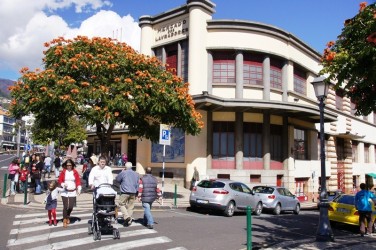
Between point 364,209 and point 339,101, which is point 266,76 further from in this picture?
point 364,209

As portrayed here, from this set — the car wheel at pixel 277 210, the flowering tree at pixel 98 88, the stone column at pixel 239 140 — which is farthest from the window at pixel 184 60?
the car wheel at pixel 277 210

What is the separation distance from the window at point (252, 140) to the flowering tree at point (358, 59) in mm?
15433

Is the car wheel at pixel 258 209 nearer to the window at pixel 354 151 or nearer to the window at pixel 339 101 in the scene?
the window at pixel 339 101

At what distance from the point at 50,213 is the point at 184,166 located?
1340 centimetres

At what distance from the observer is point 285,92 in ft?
86.8

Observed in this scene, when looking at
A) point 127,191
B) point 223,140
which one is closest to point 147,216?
point 127,191

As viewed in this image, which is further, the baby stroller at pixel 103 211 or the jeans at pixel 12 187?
the jeans at pixel 12 187

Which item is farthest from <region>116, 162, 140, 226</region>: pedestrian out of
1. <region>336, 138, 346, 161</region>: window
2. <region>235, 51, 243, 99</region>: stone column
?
<region>336, 138, 346, 161</region>: window

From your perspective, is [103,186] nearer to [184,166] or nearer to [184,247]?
[184,247]

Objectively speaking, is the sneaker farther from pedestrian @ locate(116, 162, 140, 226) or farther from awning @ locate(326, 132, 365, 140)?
awning @ locate(326, 132, 365, 140)

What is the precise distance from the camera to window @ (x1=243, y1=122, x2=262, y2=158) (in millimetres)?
24719

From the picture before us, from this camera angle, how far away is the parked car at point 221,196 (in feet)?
51.1

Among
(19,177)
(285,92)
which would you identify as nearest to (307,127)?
(285,92)

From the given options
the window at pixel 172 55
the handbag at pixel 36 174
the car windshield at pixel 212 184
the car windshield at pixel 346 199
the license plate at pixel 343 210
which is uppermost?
the window at pixel 172 55
